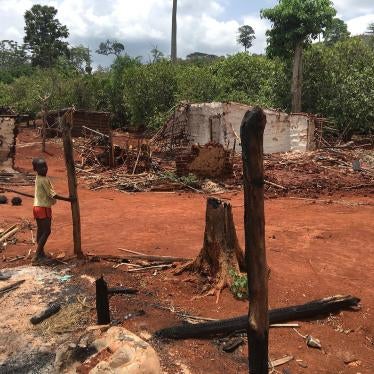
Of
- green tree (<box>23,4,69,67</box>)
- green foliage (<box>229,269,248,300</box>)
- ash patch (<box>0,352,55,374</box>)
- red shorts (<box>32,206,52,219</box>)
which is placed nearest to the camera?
ash patch (<box>0,352,55,374</box>)

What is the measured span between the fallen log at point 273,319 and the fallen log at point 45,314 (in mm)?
1305

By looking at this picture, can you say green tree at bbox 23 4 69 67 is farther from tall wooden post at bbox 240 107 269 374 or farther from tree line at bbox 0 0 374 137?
tall wooden post at bbox 240 107 269 374

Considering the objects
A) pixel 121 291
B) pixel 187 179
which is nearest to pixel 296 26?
pixel 187 179

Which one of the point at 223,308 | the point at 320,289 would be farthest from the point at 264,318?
the point at 320,289

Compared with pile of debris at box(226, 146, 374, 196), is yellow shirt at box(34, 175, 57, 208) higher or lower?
higher

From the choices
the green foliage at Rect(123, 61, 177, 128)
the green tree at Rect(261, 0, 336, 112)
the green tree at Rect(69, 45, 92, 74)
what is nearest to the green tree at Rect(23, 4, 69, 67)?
the green tree at Rect(69, 45, 92, 74)

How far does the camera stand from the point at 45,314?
536 cm

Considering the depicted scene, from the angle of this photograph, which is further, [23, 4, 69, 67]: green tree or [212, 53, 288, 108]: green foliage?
[23, 4, 69, 67]: green tree

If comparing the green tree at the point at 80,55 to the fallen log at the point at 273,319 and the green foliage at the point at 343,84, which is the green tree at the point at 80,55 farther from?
the fallen log at the point at 273,319

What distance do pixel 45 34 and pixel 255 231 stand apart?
50.2 meters

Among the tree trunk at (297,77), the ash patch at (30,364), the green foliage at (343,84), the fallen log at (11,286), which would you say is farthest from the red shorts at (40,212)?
the green foliage at (343,84)

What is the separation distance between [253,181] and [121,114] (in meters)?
30.3

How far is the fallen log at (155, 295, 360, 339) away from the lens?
491 centimetres

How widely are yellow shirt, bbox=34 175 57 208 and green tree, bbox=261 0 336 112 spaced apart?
1696cm
